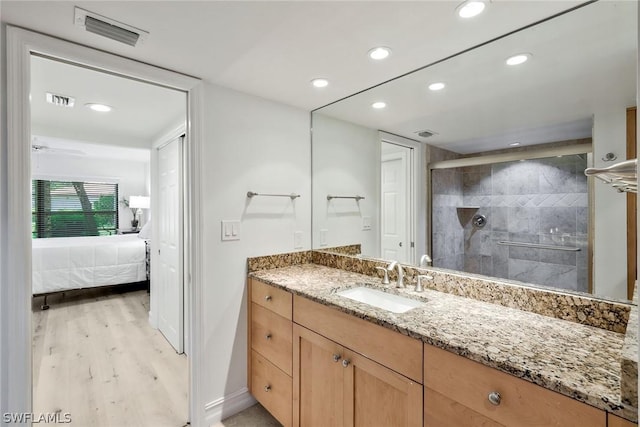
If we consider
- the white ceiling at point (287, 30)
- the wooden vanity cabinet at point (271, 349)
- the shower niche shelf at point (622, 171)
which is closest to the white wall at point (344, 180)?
the white ceiling at point (287, 30)

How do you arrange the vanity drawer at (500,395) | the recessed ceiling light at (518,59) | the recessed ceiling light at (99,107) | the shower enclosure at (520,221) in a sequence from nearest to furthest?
the vanity drawer at (500,395), the shower enclosure at (520,221), the recessed ceiling light at (518,59), the recessed ceiling light at (99,107)

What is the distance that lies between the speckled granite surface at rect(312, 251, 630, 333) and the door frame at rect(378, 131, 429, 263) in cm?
14

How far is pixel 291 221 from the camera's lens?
7.39ft

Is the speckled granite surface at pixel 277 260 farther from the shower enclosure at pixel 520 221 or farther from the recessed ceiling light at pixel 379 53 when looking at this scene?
the recessed ceiling light at pixel 379 53

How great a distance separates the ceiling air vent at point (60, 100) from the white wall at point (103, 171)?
423 cm

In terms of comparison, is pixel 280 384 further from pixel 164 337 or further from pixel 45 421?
pixel 164 337

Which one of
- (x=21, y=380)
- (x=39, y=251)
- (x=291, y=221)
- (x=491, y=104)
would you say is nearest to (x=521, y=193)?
(x=491, y=104)

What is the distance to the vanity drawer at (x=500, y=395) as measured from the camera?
2.45 ft

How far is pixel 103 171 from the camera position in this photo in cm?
608

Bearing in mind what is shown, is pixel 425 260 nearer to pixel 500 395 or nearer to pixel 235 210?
pixel 500 395

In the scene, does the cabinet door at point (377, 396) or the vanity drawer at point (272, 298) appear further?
the vanity drawer at point (272, 298)

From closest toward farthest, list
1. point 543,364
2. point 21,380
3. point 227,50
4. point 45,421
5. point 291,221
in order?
point 543,364 < point 21,380 < point 227,50 < point 45,421 < point 291,221

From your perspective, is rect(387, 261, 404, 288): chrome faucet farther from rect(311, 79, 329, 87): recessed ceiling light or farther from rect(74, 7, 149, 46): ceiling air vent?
rect(74, 7, 149, 46): ceiling air vent

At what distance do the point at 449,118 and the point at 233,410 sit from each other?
2.26 meters
